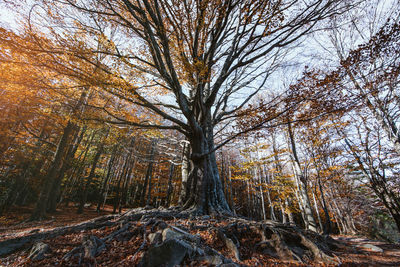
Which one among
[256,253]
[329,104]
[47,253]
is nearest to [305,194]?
[329,104]

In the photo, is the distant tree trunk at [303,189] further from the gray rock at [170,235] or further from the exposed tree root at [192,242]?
the gray rock at [170,235]

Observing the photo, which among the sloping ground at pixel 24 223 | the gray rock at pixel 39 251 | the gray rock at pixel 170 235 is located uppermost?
the gray rock at pixel 170 235

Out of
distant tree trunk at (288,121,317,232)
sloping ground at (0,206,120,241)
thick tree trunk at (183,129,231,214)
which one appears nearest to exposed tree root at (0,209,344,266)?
thick tree trunk at (183,129,231,214)

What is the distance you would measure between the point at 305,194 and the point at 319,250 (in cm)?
606

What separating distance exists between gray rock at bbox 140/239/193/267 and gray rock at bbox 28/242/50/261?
6.00 feet

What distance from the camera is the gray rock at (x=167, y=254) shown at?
2.20m

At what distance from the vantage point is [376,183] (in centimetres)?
A: 570

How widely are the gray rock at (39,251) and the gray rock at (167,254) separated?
1.83 meters

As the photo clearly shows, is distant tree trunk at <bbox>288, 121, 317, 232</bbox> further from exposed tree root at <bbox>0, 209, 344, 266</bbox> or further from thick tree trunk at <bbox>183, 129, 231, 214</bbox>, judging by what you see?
thick tree trunk at <bbox>183, 129, 231, 214</bbox>

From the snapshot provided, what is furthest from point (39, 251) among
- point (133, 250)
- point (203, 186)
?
point (203, 186)

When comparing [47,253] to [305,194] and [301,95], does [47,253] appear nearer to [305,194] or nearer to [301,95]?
[301,95]

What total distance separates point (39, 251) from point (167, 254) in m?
2.31

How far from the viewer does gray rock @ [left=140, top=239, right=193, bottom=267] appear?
2199mm

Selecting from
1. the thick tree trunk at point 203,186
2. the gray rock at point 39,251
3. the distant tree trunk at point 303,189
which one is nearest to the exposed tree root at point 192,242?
the gray rock at point 39,251
